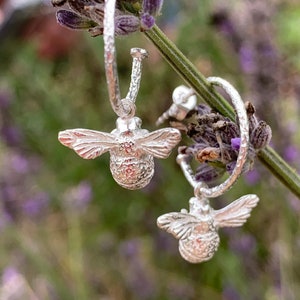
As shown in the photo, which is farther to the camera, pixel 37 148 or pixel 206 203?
pixel 37 148

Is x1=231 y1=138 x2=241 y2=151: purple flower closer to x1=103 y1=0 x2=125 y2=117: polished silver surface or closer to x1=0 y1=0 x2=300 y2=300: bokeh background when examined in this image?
x1=103 y1=0 x2=125 y2=117: polished silver surface

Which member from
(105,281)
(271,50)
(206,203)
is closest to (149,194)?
(105,281)

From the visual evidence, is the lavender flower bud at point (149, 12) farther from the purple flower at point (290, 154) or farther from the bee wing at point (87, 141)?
the purple flower at point (290, 154)

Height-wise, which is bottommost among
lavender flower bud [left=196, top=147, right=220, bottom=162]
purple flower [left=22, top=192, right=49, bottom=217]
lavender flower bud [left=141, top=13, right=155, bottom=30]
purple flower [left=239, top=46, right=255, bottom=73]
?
lavender flower bud [left=196, top=147, right=220, bottom=162]

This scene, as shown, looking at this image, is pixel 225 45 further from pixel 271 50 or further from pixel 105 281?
pixel 105 281

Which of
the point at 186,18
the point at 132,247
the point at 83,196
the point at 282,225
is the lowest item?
the point at 282,225

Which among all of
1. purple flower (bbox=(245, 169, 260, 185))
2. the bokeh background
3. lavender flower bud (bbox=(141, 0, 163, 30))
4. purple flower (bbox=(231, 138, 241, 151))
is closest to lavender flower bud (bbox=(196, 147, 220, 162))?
purple flower (bbox=(231, 138, 241, 151))

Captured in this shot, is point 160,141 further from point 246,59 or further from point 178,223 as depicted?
point 246,59
